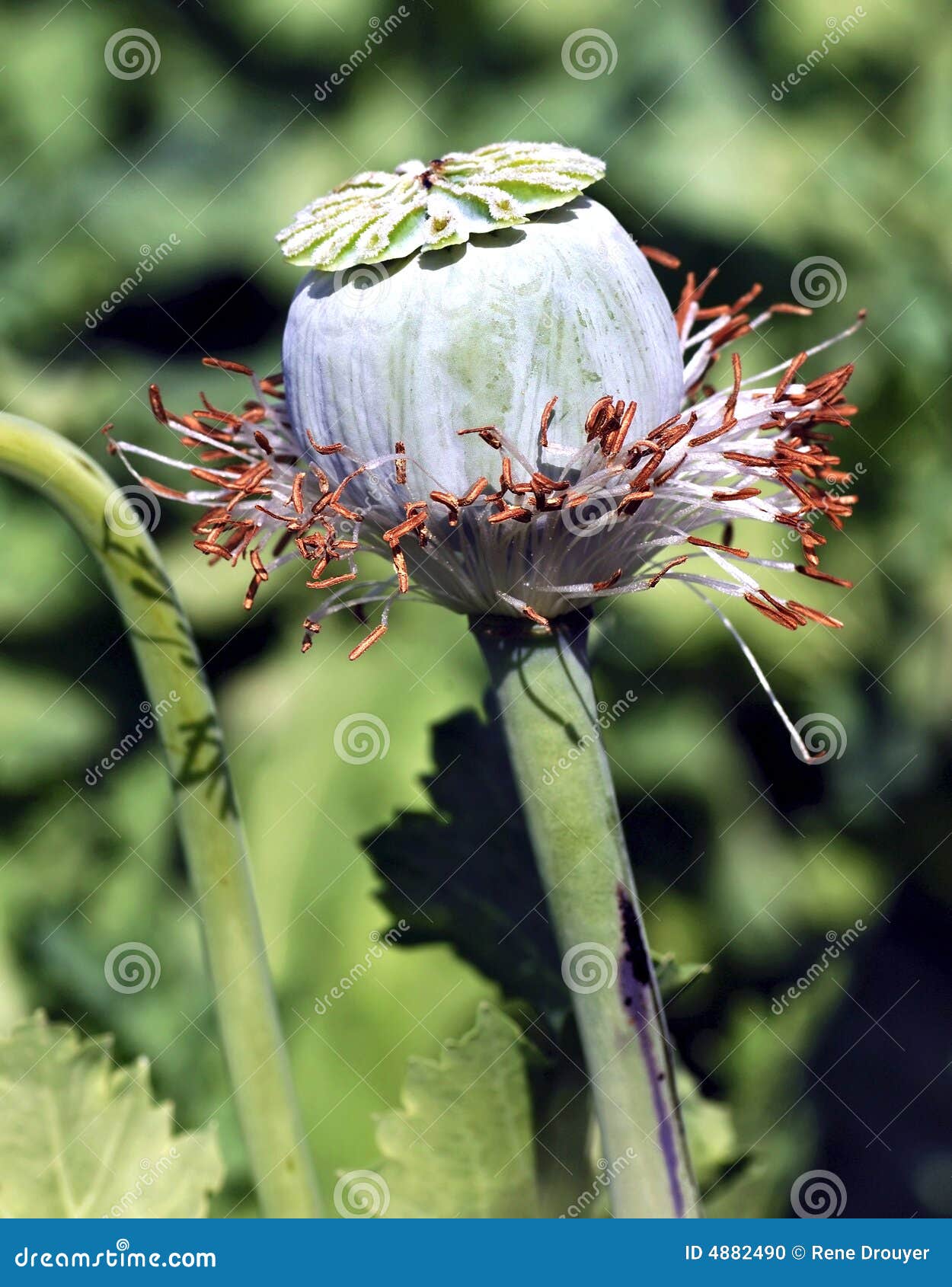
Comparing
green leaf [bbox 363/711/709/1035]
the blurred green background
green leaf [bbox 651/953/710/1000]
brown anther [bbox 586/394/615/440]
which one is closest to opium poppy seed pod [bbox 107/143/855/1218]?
brown anther [bbox 586/394/615/440]

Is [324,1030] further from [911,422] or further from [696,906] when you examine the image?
[911,422]

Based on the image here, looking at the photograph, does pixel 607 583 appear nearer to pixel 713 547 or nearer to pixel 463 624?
pixel 713 547

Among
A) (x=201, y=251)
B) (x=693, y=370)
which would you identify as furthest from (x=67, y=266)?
(x=693, y=370)

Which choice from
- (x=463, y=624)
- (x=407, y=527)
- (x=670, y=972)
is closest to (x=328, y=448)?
(x=407, y=527)

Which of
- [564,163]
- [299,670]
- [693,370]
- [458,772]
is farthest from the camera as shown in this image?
[299,670]

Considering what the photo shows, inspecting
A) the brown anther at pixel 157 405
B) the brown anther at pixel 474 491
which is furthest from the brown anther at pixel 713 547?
the brown anther at pixel 157 405

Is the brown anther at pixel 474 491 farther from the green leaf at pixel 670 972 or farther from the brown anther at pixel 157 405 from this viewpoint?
the green leaf at pixel 670 972
